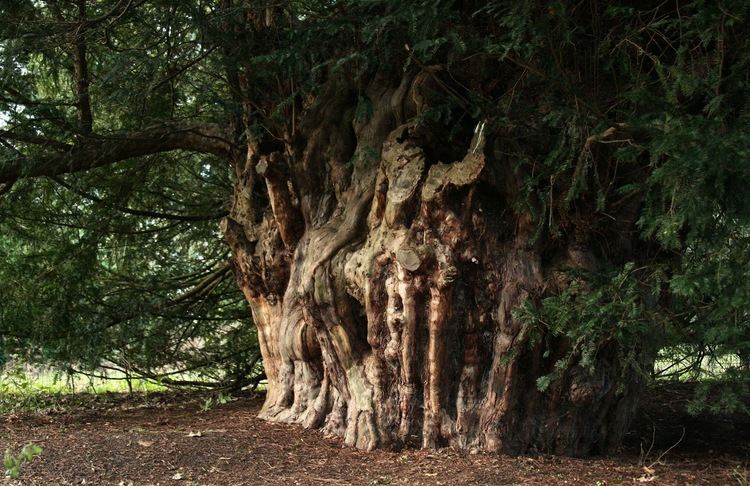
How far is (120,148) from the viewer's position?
7156 mm

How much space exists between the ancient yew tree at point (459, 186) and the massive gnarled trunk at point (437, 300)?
0.02 meters

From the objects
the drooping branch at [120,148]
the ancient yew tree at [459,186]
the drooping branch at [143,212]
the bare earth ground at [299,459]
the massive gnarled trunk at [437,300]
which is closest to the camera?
the ancient yew tree at [459,186]

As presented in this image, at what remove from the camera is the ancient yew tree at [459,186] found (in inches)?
183

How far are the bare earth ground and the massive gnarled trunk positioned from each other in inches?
9.2

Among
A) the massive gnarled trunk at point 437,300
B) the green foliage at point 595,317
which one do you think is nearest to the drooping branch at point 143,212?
the massive gnarled trunk at point 437,300

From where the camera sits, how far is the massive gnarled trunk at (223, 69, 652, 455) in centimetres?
559

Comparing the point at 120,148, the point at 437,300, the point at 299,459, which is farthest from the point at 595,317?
the point at 120,148

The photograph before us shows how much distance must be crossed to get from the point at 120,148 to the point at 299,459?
3.19 m

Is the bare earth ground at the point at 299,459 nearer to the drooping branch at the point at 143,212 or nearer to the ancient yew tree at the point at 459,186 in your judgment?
the ancient yew tree at the point at 459,186

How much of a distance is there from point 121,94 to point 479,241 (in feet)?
9.01

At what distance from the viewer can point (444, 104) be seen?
5699 mm

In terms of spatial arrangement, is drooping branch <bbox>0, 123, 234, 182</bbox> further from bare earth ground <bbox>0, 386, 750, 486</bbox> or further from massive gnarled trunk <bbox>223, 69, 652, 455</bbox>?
bare earth ground <bbox>0, 386, 750, 486</bbox>

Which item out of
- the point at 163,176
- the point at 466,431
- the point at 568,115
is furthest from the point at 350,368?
the point at 163,176

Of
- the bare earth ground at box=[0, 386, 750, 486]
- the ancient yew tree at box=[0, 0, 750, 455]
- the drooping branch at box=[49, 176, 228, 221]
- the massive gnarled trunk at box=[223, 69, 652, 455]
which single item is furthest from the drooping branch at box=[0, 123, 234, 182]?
the bare earth ground at box=[0, 386, 750, 486]
